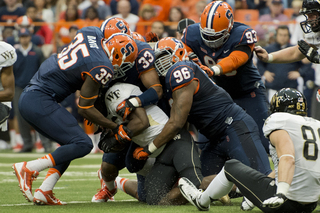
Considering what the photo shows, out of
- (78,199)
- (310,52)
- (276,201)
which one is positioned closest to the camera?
(276,201)

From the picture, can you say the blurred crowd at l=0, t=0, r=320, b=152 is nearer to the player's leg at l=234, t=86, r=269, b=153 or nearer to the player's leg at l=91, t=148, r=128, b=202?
the player's leg at l=234, t=86, r=269, b=153

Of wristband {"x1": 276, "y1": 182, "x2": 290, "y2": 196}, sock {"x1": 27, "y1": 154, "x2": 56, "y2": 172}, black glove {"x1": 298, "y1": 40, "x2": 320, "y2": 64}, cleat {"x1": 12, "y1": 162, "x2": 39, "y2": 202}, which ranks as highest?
black glove {"x1": 298, "y1": 40, "x2": 320, "y2": 64}

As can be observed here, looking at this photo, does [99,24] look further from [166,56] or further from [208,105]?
[208,105]

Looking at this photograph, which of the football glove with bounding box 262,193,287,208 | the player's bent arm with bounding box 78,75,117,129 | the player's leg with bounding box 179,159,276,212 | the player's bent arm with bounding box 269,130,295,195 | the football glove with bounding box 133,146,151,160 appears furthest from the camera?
the football glove with bounding box 133,146,151,160

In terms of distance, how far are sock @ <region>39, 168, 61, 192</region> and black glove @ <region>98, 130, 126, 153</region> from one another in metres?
0.51

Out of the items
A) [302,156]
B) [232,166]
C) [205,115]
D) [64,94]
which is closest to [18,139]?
[64,94]

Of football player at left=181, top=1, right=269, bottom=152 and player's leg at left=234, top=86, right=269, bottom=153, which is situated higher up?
football player at left=181, top=1, right=269, bottom=152

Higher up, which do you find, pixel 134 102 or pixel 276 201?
pixel 134 102

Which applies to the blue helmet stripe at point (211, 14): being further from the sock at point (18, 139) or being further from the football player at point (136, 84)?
the sock at point (18, 139)

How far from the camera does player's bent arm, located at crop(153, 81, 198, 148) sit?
14.6 feet

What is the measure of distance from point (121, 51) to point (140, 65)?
264 millimetres

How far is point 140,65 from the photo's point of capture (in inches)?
186

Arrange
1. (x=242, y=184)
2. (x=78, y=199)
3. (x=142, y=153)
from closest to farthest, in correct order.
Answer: (x=242, y=184), (x=142, y=153), (x=78, y=199)

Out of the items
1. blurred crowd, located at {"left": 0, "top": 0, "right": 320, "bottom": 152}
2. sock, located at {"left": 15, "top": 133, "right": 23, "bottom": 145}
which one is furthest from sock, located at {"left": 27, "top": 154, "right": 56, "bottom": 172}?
sock, located at {"left": 15, "top": 133, "right": 23, "bottom": 145}
